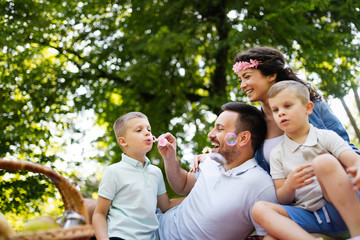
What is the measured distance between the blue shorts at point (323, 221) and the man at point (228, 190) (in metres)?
0.21

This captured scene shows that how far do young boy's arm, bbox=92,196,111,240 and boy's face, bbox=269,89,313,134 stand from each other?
107 centimetres

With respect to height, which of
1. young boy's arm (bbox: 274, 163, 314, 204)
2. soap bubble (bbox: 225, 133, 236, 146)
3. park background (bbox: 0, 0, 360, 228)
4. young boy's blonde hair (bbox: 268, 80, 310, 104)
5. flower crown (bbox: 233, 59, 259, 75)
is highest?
park background (bbox: 0, 0, 360, 228)

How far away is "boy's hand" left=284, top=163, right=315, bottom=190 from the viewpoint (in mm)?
1767

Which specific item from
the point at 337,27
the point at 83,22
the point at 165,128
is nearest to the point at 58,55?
the point at 83,22

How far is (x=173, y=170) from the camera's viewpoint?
2.61 metres

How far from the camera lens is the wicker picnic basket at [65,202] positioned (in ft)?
3.75

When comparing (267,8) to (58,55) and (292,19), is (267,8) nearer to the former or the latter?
(292,19)

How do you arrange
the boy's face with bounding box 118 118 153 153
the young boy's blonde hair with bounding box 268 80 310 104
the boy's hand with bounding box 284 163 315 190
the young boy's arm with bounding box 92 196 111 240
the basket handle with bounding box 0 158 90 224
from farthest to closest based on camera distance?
the boy's face with bounding box 118 118 153 153 < the young boy's arm with bounding box 92 196 111 240 < the young boy's blonde hair with bounding box 268 80 310 104 < the boy's hand with bounding box 284 163 315 190 < the basket handle with bounding box 0 158 90 224

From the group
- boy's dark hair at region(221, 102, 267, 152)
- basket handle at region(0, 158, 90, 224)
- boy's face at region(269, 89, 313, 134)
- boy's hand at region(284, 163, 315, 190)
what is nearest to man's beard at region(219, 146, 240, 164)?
boy's dark hair at region(221, 102, 267, 152)

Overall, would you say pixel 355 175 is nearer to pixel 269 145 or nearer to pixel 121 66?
pixel 269 145

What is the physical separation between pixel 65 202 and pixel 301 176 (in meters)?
1.02

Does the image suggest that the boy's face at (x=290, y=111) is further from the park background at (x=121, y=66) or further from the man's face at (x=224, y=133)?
the park background at (x=121, y=66)

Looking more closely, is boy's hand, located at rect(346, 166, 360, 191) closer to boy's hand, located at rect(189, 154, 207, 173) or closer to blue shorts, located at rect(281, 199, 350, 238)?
blue shorts, located at rect(281, 199, 350, 238)

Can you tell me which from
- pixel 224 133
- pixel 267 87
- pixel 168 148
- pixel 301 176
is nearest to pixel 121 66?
pixel 168 148
